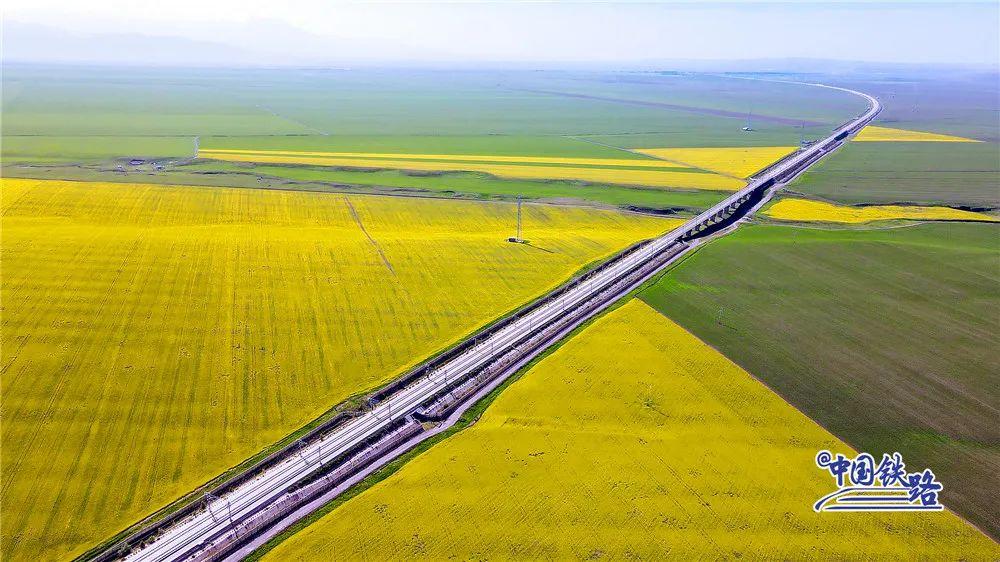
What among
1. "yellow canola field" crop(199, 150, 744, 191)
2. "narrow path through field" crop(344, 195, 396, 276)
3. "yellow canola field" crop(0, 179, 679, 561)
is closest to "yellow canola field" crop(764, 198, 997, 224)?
"yellow canola field" crop(199, 150, 744, 191)

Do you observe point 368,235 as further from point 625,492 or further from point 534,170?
point 534,170

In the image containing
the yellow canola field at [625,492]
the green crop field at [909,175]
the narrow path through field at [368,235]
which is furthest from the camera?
the green crop field at [909,175]

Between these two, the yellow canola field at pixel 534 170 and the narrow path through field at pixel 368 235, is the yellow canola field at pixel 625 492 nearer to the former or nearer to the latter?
the narrow path through field at pixel 368 235

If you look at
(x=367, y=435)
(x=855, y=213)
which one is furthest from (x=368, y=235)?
(x=855, y=213)

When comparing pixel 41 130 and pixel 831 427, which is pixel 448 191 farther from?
pixel 41 130

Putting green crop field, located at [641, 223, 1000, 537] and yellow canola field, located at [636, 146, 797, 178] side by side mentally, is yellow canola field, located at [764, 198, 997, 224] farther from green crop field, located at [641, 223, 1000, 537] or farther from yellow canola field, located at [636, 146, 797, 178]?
yellow canola field, located at [636, 146, 797, 178]

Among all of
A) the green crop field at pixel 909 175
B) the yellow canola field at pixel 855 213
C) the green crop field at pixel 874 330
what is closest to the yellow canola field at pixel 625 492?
the green crop field at pixel 874 330
